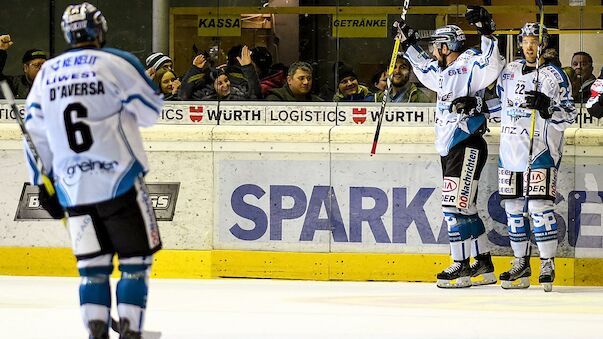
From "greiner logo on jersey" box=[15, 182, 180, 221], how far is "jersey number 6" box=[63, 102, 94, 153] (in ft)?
11.9

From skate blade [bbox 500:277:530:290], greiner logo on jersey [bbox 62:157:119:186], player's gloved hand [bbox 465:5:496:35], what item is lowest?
skate blade [bbox 500:277:530:290]

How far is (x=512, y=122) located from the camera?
8.55 metres

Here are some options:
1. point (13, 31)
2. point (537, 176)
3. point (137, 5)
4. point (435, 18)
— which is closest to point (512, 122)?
point (537, 176)

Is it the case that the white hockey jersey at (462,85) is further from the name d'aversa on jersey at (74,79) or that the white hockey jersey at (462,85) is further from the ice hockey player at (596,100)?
the name d'aversa on jersey at (74,79)

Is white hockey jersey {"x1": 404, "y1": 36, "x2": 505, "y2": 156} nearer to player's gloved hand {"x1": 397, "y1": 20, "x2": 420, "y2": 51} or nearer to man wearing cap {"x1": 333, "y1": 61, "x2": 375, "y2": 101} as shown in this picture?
player's gloved hand {"x1": 397, "y1": 20, "x2": 420, "y2": 51}

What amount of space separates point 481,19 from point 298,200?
1675 mm

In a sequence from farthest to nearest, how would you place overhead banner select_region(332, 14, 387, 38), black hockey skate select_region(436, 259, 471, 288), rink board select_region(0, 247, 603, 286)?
overhead banner select_region(332, 14, 387, 38) → rink board select_region(0, 247, 603, 286) → black hockey skate select_region(436, 259, 471, 288)

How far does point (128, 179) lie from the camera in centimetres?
548

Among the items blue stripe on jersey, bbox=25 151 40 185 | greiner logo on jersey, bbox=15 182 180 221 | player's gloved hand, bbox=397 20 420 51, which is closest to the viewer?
blue stripe on jersey, bbox=25 151 40 185

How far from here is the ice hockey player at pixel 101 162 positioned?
544cm

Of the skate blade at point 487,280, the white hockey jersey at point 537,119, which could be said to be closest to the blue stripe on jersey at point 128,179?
the white hockey jersey at point 537,119

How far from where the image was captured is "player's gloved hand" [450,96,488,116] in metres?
8.43

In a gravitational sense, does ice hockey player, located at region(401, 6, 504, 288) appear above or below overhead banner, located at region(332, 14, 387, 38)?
below

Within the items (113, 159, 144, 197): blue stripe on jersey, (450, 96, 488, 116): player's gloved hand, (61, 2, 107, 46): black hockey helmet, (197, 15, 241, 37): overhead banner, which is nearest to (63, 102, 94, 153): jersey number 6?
(113, 159, 144, 197): blue stripe on jersey
